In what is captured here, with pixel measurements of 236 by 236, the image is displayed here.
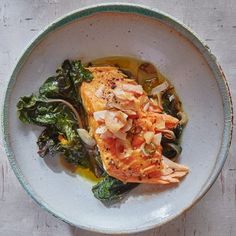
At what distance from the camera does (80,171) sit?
2350 millimetres

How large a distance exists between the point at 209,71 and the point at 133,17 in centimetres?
38

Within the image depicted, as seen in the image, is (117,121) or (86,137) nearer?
(117,121)

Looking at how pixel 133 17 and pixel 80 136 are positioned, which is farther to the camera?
pixel 80 136

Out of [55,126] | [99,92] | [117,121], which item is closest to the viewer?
[117,121]

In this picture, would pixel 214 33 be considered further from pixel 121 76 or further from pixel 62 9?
pixel 62 9

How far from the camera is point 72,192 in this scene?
2.31m

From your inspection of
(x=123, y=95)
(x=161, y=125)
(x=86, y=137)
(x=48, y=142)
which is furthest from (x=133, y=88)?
(x=48, y=142)

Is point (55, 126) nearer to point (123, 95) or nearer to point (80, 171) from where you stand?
point (80, 171)

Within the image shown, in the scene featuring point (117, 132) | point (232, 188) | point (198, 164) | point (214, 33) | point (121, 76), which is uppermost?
point (214, 33)

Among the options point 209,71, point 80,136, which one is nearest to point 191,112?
point 209,71

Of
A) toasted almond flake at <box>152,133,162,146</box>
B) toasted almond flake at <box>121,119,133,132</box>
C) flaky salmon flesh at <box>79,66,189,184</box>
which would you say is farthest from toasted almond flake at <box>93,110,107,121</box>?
toasted almond flake at <box>152,133,162,146</box>

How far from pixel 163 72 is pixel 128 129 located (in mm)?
323

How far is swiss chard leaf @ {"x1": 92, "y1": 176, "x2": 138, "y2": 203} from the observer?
2.26m

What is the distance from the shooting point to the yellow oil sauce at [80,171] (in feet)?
7.61
